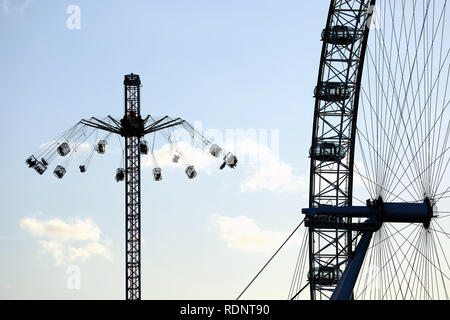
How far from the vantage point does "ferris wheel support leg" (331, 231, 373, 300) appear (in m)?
35.8

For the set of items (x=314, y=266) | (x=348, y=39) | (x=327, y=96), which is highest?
(x=348, y=39)

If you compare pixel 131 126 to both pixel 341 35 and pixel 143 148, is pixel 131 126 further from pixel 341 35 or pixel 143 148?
pixel 341 35

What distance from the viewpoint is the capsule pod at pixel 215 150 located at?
63013 mm

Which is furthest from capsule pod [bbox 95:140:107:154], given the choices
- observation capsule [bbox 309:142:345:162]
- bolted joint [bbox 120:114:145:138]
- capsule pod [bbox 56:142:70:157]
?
observation capsule [bbox 309:142:345:162]

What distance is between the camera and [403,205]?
3619cm

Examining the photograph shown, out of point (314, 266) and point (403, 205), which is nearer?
point (403, 205)

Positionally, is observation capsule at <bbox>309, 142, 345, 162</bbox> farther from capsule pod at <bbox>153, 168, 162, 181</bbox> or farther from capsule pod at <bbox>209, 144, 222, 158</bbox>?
capsule pod at <bbox>153, 168, 162, 181</bbox>

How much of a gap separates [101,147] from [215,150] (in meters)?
9.08

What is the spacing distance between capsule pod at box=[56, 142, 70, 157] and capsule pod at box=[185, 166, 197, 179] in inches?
373
